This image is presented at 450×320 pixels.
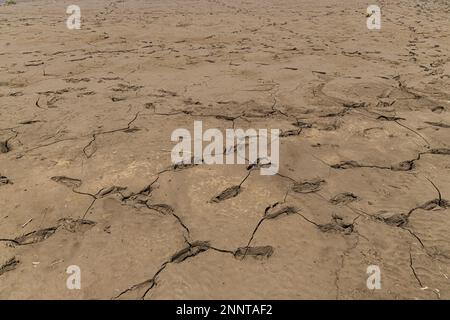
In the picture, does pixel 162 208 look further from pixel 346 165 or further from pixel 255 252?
pixel 346 165

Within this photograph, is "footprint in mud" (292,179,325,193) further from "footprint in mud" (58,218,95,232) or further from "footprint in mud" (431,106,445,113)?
"footprint in mud" (431,106,445,113)

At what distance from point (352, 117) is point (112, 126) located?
2453mm

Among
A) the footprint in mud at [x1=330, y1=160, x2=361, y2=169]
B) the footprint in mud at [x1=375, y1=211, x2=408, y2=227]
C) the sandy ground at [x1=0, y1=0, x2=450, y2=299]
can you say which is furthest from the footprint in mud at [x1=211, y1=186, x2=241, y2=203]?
the footprint in mud at [x1=375, y1=211, x2=408, y2=227]

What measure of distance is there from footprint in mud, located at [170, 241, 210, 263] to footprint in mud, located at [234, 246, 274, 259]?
20 cm

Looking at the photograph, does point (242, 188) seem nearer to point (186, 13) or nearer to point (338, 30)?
point (338, 30)

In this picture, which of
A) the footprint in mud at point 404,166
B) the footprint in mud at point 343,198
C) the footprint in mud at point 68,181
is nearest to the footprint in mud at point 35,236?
the footprint in mud at point 68,181

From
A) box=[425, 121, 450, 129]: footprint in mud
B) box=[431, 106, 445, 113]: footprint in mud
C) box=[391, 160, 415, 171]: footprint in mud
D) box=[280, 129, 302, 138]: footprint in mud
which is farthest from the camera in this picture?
box=[431, 106, 445, 113]: footprint in mud

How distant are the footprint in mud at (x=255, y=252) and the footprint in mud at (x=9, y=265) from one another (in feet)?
4.26

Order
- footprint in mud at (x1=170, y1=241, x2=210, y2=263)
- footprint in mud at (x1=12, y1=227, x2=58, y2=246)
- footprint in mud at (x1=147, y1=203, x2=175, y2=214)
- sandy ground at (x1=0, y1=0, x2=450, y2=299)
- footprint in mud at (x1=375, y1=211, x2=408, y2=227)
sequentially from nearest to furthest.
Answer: sandy ground at (x1=0, y1=0, x2=450, y2=299) → footprint in mud at (x1=170, y1=241, x2=210, y2=263) → footprint in mud at (x1=12, y1=227, x2=58, y2=246) → footprint in mud at (x1=375, y1=211, x2=408, y2=227) → footprint in mud at (x1=147, y1=203, x2=175, y2=214)

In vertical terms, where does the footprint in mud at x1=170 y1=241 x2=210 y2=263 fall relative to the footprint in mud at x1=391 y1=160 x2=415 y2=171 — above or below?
below

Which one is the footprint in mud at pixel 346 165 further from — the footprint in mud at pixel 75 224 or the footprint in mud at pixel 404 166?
the footprint in mud at pixel 75 224

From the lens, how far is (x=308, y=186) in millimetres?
2854

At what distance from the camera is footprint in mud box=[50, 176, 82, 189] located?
288 cm

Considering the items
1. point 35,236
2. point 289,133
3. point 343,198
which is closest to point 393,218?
point 343,198
